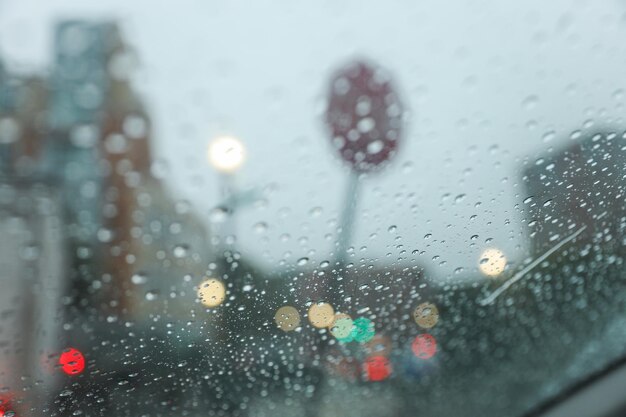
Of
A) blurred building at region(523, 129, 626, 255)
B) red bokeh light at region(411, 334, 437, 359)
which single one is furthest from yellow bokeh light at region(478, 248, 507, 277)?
red bokeh light at region(411, 334, 437, 359)

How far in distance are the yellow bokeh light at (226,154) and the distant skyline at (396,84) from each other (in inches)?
1.2

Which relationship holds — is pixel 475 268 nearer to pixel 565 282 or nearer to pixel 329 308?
pixel 565 282

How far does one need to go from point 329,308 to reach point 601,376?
133 centimetres

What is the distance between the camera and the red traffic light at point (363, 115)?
2.56 meters

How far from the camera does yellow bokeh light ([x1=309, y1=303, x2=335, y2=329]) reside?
344 centimetres

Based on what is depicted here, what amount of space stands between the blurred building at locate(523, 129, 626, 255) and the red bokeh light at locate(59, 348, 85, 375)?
1987 mm

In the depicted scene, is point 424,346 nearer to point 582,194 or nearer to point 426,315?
point 426,315

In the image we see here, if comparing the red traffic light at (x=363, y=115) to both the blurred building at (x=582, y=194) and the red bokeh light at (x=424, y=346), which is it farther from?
the red bokeh light at (x=424, y=346)

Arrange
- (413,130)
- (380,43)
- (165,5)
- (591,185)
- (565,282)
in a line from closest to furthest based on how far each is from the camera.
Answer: (165,5), (380,43), (413,130), (591,185), (565,282)

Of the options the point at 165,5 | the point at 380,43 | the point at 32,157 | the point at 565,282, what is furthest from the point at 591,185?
the point at 32,157

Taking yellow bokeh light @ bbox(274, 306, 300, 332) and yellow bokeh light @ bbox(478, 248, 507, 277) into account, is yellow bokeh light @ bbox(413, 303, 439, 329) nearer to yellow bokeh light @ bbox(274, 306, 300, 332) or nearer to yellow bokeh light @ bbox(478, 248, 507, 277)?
yellow bokeh light @ bbox(478, 248, 507, 277)

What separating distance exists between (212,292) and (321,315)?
0.66 m

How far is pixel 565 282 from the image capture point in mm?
3754

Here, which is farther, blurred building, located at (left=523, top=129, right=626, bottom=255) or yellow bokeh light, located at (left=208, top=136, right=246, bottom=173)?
blurred building, located at (left=523, top=129, right=626, bottom=255)
